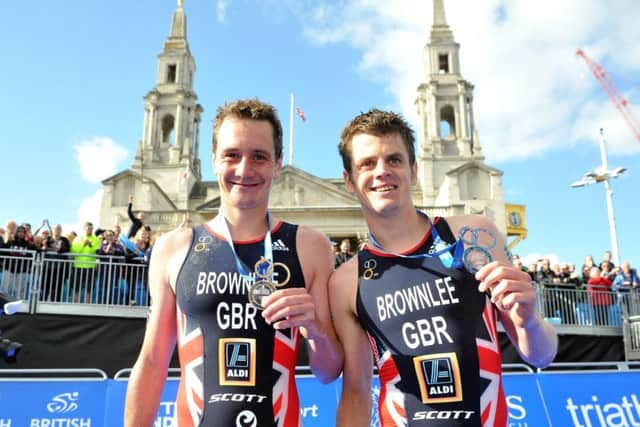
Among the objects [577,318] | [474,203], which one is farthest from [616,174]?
[577,318]

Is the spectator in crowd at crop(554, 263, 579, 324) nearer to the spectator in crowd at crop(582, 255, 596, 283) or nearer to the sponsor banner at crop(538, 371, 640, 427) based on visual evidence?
the spectator in crowd at crop(582, 255, 596, 283)

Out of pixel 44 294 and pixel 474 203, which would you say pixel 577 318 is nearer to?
pixel 44 294

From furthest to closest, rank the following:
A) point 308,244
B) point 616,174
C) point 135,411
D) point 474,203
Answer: point 474,203, point 616,174, point 308,244, point 135,411

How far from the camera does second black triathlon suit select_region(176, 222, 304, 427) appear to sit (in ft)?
8.14

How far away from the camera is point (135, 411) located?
8.15 ft

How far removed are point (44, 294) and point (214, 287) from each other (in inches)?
425

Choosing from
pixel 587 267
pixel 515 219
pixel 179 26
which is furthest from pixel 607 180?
pixel 179 26

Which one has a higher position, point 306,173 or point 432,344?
point 306,173

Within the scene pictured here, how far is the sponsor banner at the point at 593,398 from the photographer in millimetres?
6777

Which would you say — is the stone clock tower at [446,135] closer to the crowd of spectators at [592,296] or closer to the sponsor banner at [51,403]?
the crowd of spectators at [592,296]

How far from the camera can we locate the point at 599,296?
14188 millimetres

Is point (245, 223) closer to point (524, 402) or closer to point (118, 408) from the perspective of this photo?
point (118, 408)

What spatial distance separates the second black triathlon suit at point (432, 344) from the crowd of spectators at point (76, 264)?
31.3 ft

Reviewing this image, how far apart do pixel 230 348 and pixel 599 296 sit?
571 inches
